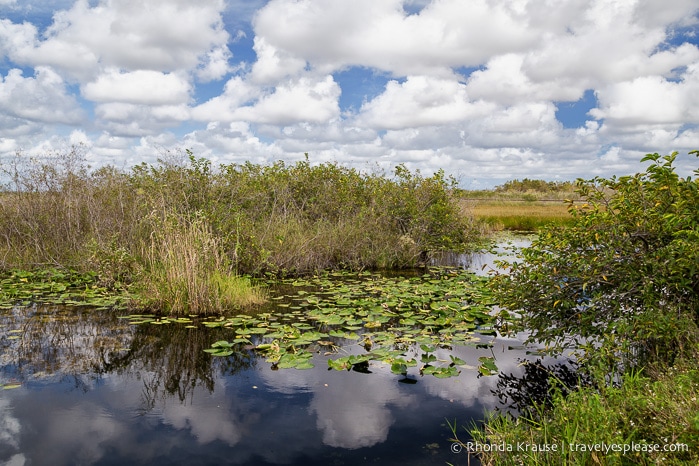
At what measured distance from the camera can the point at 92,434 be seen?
14.7 ft

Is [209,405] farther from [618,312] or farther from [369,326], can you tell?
[618,312]

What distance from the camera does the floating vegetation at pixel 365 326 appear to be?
635 centimetres

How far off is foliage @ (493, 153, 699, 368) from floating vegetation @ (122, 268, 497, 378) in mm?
1229

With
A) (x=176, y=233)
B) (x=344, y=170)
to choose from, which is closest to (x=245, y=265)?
(x=176, y=233)

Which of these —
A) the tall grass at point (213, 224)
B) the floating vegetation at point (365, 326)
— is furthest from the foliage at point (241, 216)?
the floating vegetation at point (365, 326)

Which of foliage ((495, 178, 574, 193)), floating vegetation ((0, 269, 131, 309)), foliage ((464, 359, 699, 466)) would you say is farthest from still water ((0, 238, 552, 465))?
foliage ((495, 178, 574, 193))

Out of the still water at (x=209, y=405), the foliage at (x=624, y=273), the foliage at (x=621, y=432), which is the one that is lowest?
the still water at (x=209, y=405)

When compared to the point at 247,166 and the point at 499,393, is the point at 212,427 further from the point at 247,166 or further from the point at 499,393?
the point at 247,166

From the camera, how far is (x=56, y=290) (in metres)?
10.0

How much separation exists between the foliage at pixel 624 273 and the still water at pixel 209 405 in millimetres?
1112

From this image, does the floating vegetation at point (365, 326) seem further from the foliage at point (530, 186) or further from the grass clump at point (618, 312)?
the foliage at point (530, 186)

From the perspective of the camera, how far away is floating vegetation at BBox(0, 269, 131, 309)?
29.6 ft

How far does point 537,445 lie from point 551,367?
2941 millimetres

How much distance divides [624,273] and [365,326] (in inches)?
154
